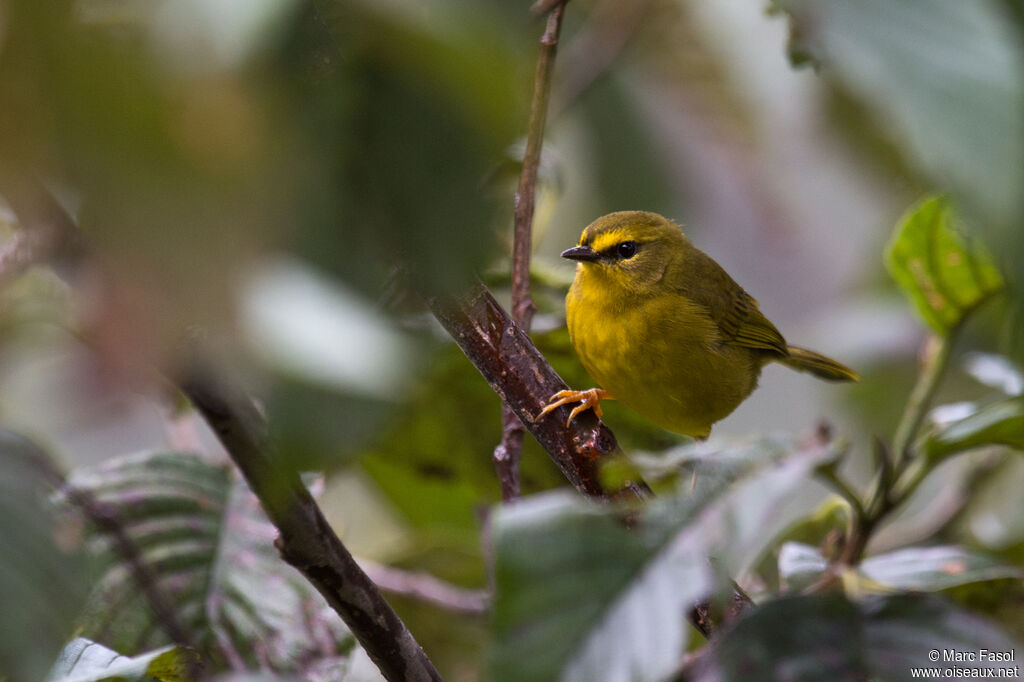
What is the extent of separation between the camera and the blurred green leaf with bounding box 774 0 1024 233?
1.03ft

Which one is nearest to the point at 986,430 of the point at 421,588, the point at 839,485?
the point at 839,485

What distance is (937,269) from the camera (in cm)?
173

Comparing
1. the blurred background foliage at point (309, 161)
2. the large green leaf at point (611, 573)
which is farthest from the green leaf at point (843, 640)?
the blurred background foliage at point (309, 161)

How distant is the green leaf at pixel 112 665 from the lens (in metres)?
0.98

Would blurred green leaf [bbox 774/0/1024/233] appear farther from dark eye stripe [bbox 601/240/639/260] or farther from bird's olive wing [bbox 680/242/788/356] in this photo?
bird's olive wing [bbox 680/242/788/356]

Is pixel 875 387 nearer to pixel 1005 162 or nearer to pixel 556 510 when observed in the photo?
pixel 556 510

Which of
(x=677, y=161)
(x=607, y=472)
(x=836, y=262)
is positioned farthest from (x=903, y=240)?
(x=836, y=262)

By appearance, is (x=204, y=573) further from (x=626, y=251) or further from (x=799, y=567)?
(x=626, y=251)

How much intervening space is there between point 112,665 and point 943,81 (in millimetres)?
1040

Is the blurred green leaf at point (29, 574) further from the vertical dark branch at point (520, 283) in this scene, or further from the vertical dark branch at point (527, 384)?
the vertical dark branch at point (520, 283)

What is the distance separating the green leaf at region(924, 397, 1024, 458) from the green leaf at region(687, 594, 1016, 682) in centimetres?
67

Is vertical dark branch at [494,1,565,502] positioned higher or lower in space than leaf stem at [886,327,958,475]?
higher

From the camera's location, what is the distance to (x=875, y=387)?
3020 millimetres

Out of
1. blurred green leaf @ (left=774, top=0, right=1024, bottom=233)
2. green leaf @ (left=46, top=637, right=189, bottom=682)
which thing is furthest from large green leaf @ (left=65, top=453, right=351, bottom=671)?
blurred green leaf @ (left=774, top=0, right=1024, bottom=233)
